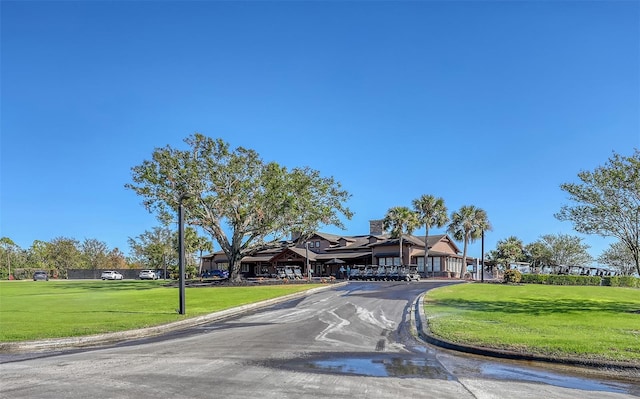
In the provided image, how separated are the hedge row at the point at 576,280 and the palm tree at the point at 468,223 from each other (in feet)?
63.3

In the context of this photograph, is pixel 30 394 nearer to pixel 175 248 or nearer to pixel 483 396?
pixel 483 396

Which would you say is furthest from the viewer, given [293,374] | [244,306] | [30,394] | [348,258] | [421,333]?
[348,258]

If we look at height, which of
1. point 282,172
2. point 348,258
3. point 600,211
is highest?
point 282,172

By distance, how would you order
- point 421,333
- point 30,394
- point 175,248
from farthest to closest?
1. point 175,248
2. point 421,333
3. point 30,394

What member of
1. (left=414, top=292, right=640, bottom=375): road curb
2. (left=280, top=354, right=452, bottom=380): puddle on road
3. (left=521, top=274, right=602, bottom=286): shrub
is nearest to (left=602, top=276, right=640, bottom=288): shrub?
(left=521, top=274, right=602, bottom=286): shrub

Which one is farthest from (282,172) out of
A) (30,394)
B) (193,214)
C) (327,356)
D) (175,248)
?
(175,248)

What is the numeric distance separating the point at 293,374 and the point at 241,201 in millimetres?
37092

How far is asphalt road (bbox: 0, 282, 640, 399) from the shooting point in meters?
6.96

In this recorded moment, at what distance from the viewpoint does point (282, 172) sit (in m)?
43.7

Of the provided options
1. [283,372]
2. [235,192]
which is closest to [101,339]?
[283,372]

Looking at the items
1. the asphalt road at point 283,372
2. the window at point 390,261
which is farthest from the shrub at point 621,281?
the asphalt road at point 283,372

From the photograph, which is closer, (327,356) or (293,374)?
(293,374)

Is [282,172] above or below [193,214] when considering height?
above

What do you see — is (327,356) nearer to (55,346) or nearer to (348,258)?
(55,346)
